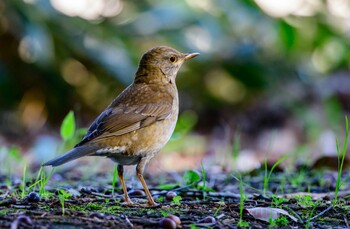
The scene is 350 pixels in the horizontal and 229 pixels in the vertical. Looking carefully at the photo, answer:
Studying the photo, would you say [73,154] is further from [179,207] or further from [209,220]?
[209,220]

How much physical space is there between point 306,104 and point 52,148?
676 centimetres

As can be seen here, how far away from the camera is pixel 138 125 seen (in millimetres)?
5770

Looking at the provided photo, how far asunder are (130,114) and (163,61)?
990mm

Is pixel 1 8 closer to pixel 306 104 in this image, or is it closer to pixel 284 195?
pixel 306 104

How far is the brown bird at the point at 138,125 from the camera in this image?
541 cm

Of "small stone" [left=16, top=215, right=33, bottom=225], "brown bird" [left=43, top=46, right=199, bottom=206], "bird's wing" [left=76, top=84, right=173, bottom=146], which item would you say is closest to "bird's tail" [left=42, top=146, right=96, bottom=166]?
"brown bird" [left=43, top=46, right=199, bottom=206]

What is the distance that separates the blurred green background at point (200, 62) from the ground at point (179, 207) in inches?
167

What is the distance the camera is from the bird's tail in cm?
483

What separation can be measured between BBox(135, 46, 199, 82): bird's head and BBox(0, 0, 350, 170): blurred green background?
3.64 m

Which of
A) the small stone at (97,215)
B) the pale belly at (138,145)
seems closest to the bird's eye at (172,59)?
the pale belly at (138,145)

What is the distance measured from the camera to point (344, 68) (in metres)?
15.3

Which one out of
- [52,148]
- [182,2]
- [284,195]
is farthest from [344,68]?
[284,195]

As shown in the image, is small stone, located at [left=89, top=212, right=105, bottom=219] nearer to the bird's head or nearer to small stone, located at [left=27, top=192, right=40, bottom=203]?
small stone, located at [left=27, top=192, right=40, bottom=203]

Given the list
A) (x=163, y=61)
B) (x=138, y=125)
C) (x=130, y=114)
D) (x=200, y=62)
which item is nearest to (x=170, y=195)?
(x=138, y=125)
